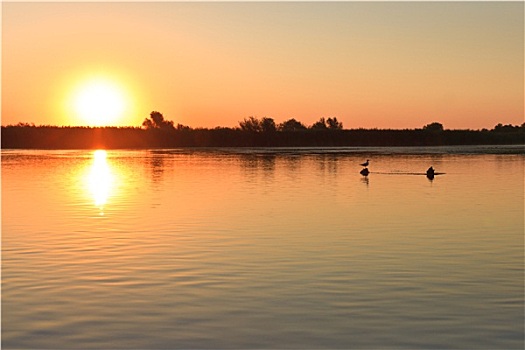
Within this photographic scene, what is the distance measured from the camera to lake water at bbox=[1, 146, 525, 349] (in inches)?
446

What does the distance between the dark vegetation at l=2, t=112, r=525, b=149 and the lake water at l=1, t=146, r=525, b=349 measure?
10518 centimetres

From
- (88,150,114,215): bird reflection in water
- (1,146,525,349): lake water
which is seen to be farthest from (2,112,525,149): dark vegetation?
(1,146,525,349): lake water

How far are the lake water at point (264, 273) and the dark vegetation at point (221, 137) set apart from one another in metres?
105

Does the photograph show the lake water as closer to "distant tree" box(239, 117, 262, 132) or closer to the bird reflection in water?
the bird reflection in water

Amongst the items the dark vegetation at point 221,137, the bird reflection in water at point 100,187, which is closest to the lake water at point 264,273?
the bird reflection in water at point 100,187

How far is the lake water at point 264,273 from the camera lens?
11.3m

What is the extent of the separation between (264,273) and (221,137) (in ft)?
399

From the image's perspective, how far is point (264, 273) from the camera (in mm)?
15578

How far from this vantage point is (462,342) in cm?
1084

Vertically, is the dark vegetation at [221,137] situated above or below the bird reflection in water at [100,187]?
above

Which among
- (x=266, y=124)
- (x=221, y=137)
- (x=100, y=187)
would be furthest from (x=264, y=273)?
(x=266, y=124)

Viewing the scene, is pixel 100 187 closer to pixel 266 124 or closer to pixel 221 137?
pixel 221 137

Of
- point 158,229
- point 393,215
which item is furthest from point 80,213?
point 393,215

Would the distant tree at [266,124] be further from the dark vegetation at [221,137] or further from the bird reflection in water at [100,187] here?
the bird reflection in water at [100,187]
